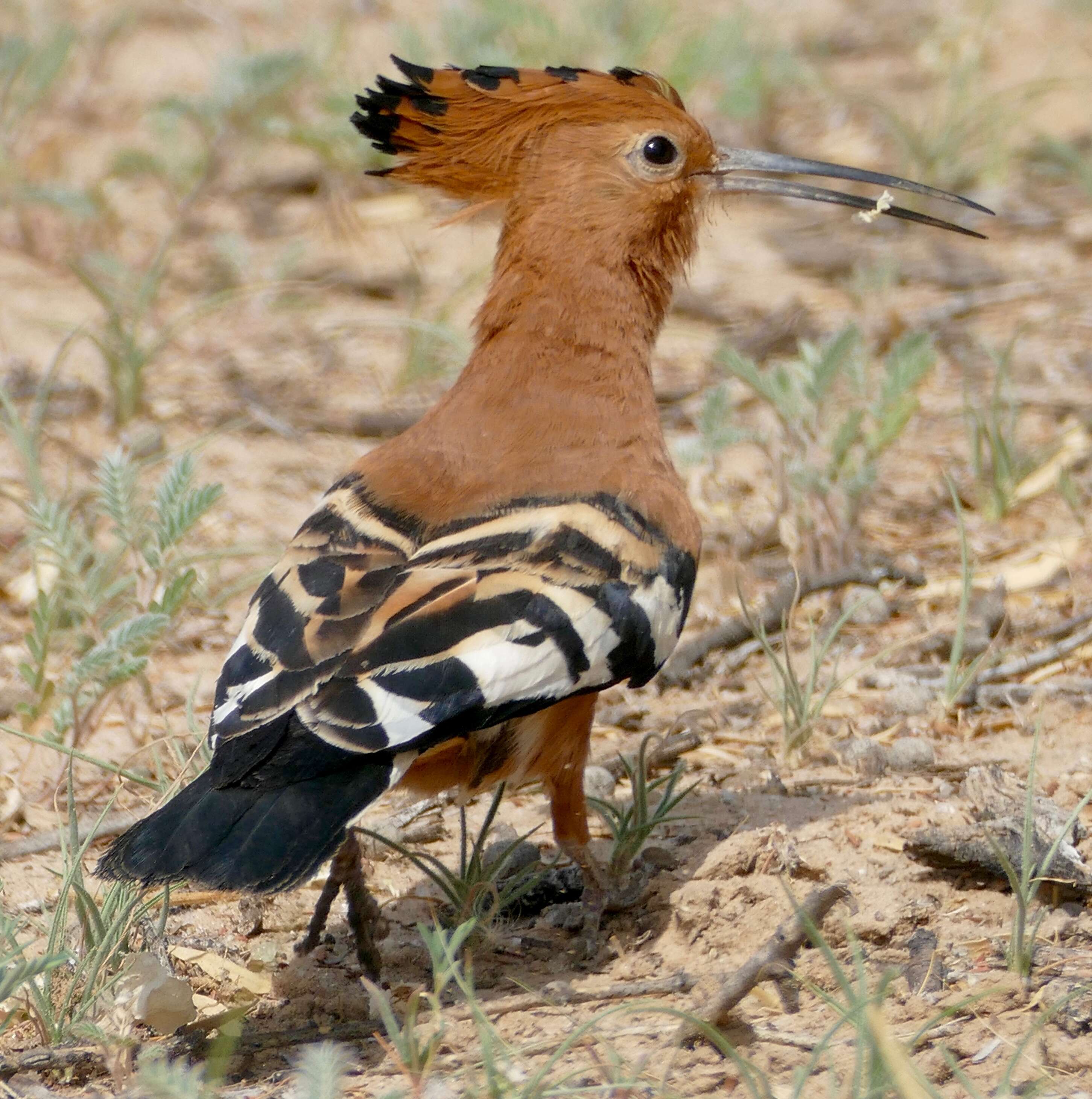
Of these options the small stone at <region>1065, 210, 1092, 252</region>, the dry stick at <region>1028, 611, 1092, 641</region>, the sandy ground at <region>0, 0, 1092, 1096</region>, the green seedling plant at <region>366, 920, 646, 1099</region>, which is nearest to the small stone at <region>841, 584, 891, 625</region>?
the sandy ground at <region>0, 0, 1092, 1096</region>

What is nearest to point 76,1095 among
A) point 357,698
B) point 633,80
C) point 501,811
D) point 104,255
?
point 357,698

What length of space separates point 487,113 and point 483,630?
1.16m

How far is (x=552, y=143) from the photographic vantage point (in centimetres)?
311

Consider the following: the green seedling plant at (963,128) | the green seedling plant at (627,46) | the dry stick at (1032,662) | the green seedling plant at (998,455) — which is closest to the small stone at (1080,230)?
the green seedling plant at (963,128)

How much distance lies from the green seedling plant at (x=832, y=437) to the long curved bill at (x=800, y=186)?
39cm

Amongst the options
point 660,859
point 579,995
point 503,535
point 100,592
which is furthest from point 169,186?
point 579,995

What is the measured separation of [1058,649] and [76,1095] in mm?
2175

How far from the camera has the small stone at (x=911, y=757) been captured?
10.1 ft

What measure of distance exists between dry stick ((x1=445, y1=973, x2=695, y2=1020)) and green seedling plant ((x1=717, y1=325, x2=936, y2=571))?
1.60m

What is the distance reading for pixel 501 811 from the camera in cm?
Result: 318

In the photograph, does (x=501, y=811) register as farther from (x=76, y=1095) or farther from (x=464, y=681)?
(x=76, y=1095)

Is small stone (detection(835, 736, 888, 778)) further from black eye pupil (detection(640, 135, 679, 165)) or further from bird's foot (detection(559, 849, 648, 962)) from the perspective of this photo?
black eye pupil (detection(640, 135, 679, 165))

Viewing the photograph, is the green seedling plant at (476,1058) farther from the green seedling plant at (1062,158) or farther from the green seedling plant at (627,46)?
the green seedling plant at (1062,158)

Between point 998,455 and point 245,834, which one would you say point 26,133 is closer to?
point 998,455
